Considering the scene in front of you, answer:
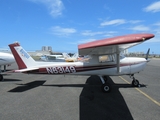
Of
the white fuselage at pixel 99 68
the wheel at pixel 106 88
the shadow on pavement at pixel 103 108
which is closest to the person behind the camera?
the shadow on pavement at pixel 103 108

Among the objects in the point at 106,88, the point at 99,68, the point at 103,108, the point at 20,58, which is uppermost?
the point at 20,58

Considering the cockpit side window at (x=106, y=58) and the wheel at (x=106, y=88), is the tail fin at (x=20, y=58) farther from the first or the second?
the wheel at (x=106, y=88)

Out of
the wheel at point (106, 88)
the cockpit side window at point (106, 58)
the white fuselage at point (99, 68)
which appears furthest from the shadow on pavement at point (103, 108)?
the cockpit side window at point (106, 58)

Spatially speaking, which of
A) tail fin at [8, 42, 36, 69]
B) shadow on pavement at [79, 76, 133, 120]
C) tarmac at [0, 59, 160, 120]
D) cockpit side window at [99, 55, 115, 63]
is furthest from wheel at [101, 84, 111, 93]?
tail fin at [8, 42, 36, 69]

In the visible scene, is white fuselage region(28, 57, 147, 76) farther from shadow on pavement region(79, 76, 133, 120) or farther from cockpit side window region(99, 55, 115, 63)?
shadow on pavement region(79, 76, 133, 120)

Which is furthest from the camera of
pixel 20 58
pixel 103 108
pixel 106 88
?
pixel 20 58

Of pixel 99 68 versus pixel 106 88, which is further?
pixel 99 68

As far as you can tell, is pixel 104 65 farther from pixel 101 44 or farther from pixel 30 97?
pixel 30 97

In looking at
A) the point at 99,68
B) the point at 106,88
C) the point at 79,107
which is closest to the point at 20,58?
the point at 99,68

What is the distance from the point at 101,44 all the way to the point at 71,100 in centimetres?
245

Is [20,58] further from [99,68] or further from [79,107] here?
[79,107]

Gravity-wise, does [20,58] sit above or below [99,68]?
above

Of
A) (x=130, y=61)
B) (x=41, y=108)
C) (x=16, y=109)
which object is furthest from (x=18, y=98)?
(x=130, y=61)

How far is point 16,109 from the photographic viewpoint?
15.3 ft
